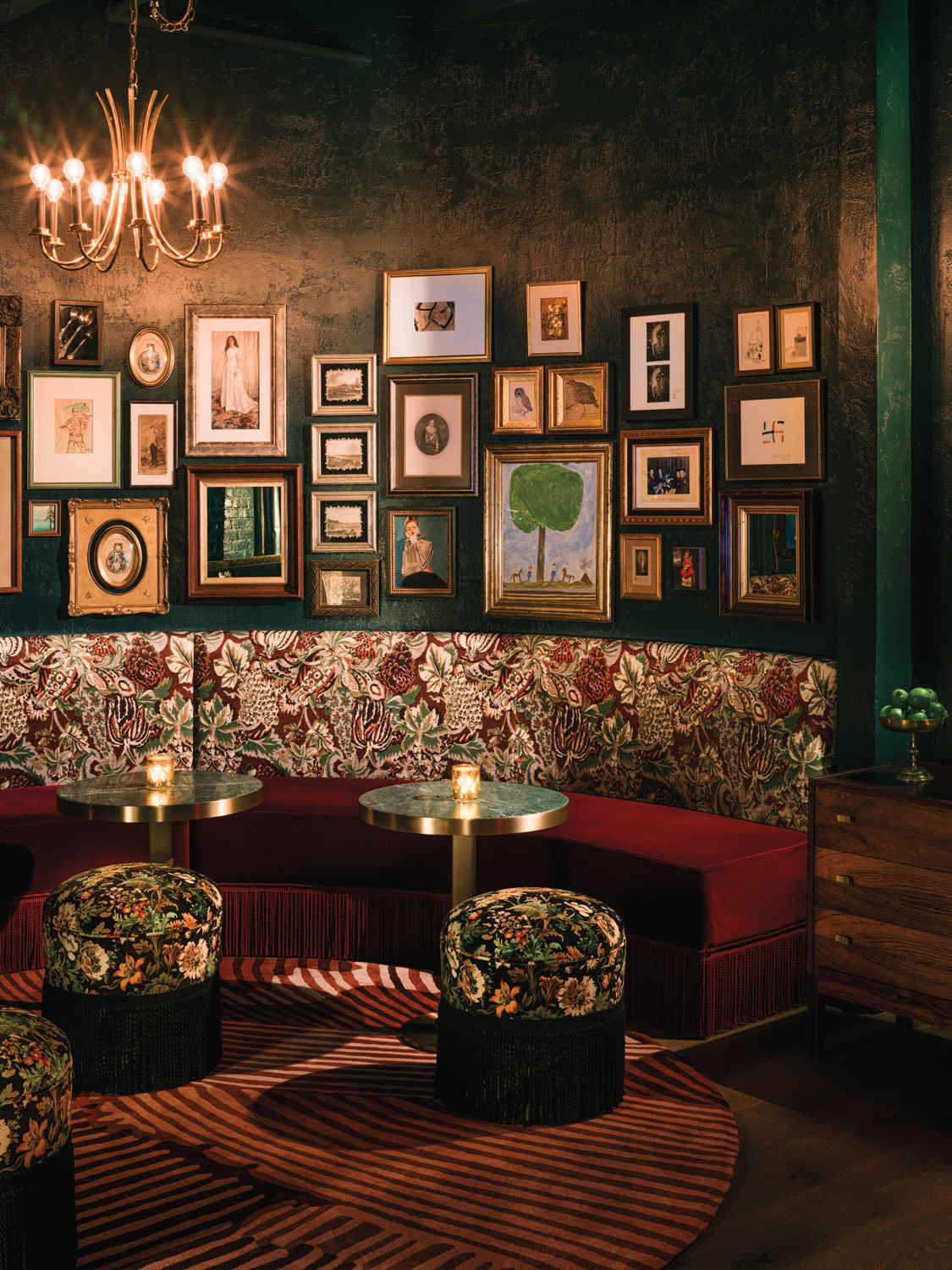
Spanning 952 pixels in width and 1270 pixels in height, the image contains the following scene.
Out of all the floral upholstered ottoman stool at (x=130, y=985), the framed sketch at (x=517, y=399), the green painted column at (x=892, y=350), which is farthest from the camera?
the framed sketch at (x=517, y=399)

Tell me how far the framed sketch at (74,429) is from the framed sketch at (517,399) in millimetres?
1678

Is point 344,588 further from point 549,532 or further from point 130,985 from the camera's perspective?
point 130,985

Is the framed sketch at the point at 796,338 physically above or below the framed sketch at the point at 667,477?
above

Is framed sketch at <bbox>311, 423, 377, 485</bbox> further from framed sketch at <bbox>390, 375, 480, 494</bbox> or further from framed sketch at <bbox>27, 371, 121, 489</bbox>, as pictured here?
framed sketch at <bbox>27, 371, 121, 489</bbox>

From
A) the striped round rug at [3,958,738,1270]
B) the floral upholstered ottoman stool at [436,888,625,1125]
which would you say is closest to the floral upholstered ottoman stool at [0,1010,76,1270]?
the striped round rug at [3,958,738,1270]

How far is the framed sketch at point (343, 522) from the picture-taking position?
5.58 meters

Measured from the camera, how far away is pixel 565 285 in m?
5.24

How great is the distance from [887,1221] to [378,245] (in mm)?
4381

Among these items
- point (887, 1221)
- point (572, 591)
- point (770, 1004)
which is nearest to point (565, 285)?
point (572, 591)

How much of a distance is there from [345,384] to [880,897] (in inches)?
128

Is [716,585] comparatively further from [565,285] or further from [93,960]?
[93,960]

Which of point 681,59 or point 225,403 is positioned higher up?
point 681,59

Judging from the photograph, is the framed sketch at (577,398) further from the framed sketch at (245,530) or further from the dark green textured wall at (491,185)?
the framed sketch at (245,530)

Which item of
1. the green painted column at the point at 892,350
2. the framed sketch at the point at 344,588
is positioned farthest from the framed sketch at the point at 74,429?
the green painted column at the point at 892,350
